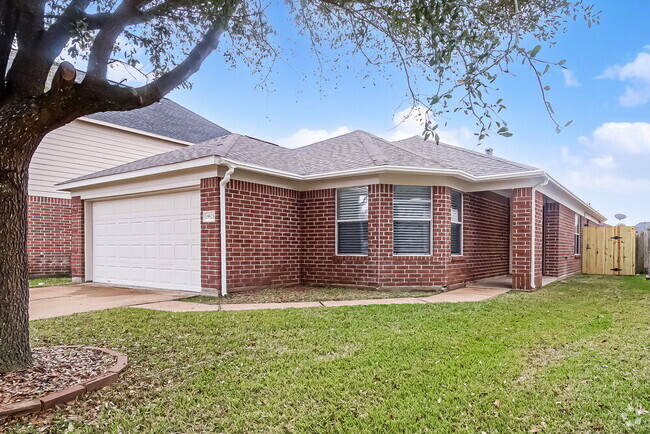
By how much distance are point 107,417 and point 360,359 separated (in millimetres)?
2250

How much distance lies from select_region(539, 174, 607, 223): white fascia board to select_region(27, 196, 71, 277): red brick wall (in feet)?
46.4

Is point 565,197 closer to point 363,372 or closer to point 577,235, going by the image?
point 577,235

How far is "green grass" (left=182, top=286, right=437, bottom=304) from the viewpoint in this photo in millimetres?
7824

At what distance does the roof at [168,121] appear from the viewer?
49.9 ft

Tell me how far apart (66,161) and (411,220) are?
11279 millimetres

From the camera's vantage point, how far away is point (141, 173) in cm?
935

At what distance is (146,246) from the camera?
9.81m

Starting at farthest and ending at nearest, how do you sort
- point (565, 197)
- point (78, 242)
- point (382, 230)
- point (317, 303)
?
point (565, 197)
point (78, 242)
point (382, 230)
point (317, 303)

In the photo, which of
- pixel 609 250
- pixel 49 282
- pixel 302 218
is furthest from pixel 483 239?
pixel 49 282

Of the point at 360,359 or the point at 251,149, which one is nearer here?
the point at 360,359

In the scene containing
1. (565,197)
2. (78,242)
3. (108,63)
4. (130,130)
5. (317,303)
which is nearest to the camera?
(108,63)

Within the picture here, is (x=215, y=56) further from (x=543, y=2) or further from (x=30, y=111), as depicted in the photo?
(x=543, y=2)

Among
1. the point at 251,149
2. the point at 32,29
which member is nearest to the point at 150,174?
the point at 251,149

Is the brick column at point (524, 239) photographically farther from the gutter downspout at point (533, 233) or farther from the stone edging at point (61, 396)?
the stone edging at point (61, 396)
